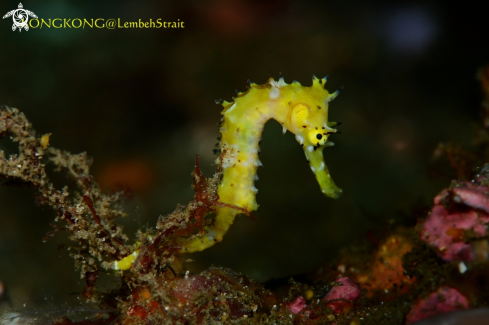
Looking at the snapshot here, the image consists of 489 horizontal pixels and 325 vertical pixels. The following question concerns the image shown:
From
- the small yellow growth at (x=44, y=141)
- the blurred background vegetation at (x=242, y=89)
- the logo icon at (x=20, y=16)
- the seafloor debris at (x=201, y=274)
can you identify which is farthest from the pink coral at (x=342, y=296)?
the logo icon at (x=20, y=16)

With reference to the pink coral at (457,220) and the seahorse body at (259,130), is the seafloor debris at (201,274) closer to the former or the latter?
the pink coral at (457,220)

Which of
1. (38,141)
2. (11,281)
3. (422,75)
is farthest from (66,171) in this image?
(422,75)

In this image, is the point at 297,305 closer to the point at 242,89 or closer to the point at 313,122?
the point at 313,122

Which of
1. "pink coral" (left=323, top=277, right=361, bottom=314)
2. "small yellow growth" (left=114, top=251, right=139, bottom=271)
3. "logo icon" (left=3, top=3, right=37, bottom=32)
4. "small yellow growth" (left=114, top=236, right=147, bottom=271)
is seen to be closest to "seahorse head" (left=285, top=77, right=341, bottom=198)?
"pink coral" (left=323, top=277, right=361, bottom=314)

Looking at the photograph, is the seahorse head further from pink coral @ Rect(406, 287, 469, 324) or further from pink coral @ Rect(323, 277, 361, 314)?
pink coral @ Rect(406, 287, 469, 324)

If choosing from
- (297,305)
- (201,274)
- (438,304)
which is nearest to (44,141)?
(201,274)

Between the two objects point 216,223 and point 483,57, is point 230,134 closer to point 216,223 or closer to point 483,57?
point 216,223
